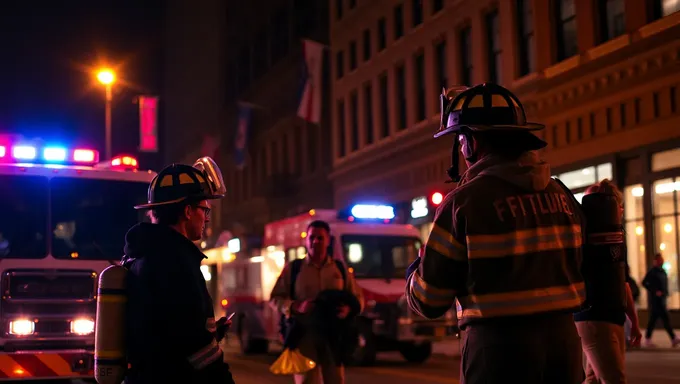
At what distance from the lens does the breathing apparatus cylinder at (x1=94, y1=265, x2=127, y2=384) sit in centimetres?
437

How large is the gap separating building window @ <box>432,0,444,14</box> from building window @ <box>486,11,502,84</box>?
331 cm

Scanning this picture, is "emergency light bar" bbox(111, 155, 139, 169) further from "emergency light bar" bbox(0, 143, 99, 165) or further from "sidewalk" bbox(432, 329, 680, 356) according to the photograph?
"sidewalk" bbox(432, 329, 680, 356)

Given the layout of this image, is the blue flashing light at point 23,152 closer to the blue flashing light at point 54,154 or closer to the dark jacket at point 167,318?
the blue flashing light at point 54,154

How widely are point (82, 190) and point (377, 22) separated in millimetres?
28100

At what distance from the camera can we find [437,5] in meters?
34.2

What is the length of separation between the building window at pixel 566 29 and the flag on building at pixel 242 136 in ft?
91.0

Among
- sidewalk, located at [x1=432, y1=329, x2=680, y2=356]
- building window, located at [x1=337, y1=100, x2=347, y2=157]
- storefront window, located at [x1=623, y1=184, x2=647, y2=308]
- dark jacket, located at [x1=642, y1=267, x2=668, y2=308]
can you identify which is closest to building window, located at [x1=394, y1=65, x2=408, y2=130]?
building window, located at [x1=337, y1=100, x2=347, y2=157]

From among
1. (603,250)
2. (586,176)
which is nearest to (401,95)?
(586,176)

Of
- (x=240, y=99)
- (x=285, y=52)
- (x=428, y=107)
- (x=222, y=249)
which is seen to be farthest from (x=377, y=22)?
(x=240, y=99)

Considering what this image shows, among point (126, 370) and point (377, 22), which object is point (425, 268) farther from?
point (377, 22)

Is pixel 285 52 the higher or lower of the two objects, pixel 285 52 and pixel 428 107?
the higher

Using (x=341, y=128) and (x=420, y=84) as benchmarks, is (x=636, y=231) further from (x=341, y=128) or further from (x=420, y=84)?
(x=341, y=128)

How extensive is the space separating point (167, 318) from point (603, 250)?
212cm

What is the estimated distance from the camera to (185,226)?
4676 millimetres
